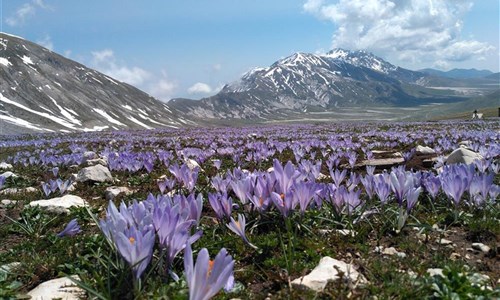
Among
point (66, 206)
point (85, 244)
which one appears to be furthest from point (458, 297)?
point (66, 206)

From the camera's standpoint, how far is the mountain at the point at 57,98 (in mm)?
101562

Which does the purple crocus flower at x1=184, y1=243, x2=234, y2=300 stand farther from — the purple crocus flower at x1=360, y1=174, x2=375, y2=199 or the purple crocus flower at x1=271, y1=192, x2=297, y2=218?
the purple crocus flower at x1=360, y1=174, x2=375, y2=199

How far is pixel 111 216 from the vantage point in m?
2.43

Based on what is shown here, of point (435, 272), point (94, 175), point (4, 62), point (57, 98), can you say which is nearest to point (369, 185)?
point (435, 272)

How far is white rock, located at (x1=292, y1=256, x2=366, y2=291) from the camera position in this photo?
253 cm

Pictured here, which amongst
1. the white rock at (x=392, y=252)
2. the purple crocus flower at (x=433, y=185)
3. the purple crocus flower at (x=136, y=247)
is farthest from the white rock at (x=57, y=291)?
the purple crocus flower at (x=433, y=185)

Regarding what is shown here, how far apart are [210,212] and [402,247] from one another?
2.54m

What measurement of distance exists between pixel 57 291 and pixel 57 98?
144246 mm

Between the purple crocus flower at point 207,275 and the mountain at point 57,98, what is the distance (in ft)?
271

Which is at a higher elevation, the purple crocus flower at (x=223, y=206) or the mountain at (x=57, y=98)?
the mountain at (x=57, y=98)

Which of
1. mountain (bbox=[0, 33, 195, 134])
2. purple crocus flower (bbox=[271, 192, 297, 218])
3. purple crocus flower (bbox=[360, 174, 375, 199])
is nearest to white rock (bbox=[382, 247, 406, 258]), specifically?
purple crocus flower (bbox=[360, 174, 375, 199])

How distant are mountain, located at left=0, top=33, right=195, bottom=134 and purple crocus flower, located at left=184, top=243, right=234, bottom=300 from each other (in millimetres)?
82697

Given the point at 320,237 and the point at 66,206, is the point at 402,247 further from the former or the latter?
the point at 66,206

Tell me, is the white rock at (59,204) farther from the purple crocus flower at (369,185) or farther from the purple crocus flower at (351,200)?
the purple crocus flower at (369,185)
